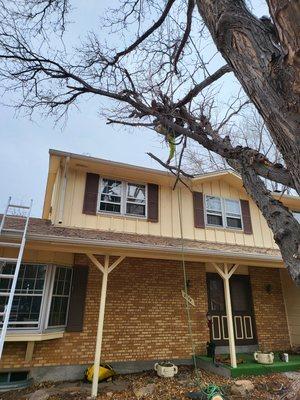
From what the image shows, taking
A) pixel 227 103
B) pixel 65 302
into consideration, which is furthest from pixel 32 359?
pixel 227 103

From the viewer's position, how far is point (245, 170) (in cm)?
300

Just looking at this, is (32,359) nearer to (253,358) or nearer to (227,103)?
(253,358)

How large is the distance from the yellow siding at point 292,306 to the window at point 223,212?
8.71ft

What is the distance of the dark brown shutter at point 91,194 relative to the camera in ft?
28.9

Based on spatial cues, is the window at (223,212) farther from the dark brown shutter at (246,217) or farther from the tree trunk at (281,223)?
the tree trunk at (281,223)

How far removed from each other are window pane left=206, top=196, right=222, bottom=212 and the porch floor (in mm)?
4756

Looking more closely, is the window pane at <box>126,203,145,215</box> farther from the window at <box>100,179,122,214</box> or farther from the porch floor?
the porch floor

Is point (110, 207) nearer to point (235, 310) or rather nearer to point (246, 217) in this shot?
point (246, 217)

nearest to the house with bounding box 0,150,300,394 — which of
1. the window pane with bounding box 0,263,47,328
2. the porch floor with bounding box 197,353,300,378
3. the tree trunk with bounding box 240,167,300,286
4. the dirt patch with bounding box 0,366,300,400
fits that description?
the window pane with bounding box 0,263,47,328

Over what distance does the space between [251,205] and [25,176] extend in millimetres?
45232

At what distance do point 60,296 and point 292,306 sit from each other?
813 cm

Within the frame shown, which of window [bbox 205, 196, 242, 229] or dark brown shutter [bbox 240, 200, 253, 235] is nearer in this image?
window [bbox 205, 196, 242, 229]

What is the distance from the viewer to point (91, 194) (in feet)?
29.6

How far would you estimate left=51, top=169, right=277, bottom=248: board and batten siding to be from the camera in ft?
28.4
